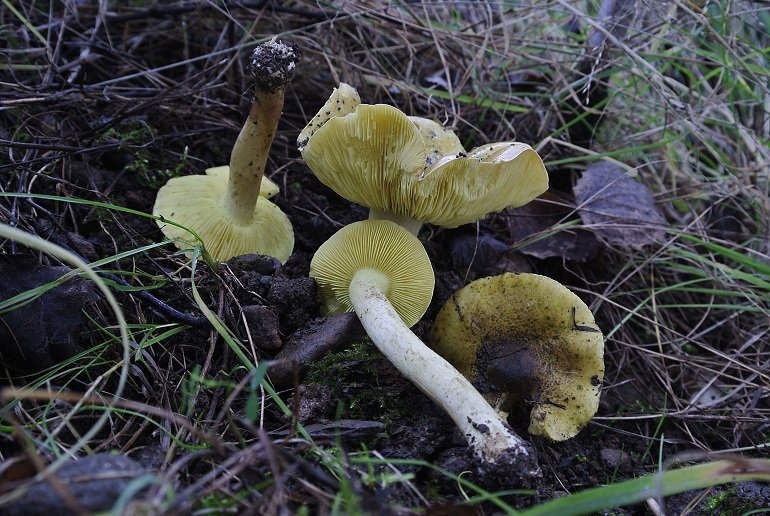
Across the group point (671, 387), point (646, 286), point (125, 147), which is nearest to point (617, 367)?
point (671, 387)

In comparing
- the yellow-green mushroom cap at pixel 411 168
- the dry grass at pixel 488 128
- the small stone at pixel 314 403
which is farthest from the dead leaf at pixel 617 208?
the small stone at pixel 314 403

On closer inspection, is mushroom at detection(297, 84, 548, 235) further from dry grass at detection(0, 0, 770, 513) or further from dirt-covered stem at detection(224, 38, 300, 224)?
dry grass at detection(0, 0, 770, 513)

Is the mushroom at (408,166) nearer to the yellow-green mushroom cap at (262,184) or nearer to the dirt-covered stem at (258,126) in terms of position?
the dirt-covered stem at (258,126)

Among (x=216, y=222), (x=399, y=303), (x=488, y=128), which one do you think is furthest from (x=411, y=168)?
(x=488, y=128)

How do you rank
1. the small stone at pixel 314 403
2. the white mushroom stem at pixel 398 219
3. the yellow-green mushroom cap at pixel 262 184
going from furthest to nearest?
the yellow-green mushroom cap at pixel 262 184, the white mushroom stem at pixel 398 219, the small stone at pixel 314 403

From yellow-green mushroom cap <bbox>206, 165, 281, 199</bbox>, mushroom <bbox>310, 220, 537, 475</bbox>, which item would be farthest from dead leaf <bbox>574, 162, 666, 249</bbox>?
yellow-green mushroom cap <bbox>206, 165, 281, 199</bbox>

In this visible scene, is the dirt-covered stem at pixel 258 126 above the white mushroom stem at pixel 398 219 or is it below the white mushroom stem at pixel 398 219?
above

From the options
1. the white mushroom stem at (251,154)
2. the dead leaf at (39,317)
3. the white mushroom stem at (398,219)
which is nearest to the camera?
the dead leaf at (39,317)

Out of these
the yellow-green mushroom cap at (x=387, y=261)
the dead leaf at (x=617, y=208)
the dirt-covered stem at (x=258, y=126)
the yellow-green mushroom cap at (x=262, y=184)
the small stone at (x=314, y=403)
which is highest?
the dirt-covered stem at (x=258, y=126)

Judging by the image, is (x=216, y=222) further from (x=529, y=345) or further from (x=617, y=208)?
(x=617, y=208)
